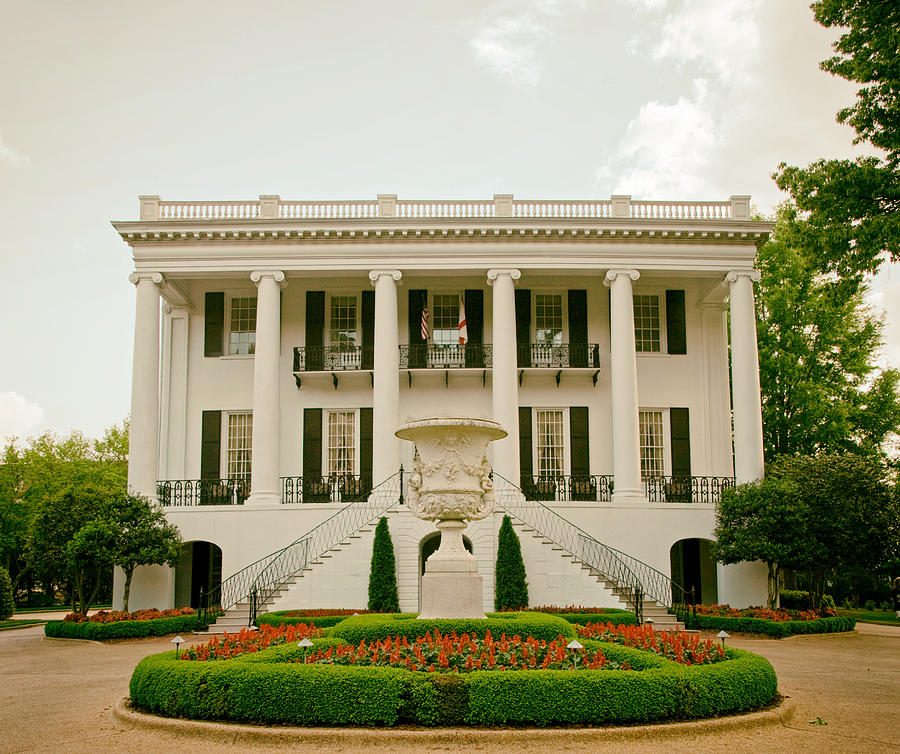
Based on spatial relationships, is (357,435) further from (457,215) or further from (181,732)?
(181,732)

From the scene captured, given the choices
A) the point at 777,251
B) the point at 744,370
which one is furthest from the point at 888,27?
the point at 777,251

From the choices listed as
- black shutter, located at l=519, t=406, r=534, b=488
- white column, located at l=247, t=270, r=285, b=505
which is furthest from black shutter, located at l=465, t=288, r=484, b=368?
white column, located at l=247, t=270, r=285, b=505

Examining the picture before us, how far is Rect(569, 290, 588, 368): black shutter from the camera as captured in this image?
29.9m

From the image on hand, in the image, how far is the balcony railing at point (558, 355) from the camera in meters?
29.8

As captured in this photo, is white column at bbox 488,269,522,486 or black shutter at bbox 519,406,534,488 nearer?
white column at bbox 488,269,522,486

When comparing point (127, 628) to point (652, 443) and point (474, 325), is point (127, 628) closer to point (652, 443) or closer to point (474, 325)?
point (474, 325)

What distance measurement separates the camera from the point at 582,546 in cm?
2598

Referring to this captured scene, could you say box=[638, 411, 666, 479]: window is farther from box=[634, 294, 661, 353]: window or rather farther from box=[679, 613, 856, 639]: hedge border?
box=[679, 613, 856, 639]: hedge border

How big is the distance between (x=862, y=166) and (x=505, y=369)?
1349 cm

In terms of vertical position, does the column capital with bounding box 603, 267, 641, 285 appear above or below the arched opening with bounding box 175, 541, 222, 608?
above

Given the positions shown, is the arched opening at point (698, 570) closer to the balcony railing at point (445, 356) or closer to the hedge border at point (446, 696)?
the balcony railing at point (445, 356)

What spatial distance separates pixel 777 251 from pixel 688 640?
27.5 m

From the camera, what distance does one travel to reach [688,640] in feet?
40.9

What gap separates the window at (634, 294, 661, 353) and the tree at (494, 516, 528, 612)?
10.1 m
